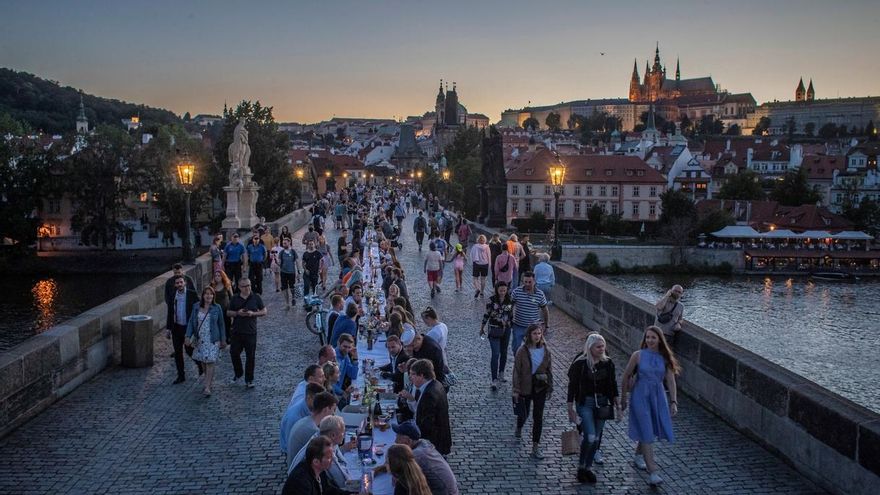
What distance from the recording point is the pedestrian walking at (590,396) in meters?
7.51

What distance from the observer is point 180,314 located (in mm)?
11000

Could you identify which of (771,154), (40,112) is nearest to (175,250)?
(40,112)

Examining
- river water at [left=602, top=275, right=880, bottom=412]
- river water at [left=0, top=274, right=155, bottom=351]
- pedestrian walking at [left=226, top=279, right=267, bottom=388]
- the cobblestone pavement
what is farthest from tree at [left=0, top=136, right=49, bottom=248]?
pedestrian walking at [left=226, top=279, right=267, bottom=388]

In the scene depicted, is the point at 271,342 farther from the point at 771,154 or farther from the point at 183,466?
the point at 771,154

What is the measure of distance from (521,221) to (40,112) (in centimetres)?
9826

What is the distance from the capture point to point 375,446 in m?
6.79

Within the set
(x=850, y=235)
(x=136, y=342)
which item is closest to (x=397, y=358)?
(x=136, y=342)

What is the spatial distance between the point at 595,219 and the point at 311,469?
79615mm

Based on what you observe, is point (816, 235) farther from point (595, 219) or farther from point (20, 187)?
point (20, 187)

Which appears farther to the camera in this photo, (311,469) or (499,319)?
(499,319)

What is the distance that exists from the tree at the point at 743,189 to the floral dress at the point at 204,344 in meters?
96.3

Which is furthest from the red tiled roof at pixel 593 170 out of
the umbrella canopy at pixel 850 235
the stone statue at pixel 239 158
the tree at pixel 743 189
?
the stone statue at pixel 239 158

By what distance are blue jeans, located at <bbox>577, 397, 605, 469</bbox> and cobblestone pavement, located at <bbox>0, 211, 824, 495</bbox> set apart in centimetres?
24

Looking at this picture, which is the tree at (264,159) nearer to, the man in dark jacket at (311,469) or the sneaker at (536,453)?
the sneaker at (536,453)
